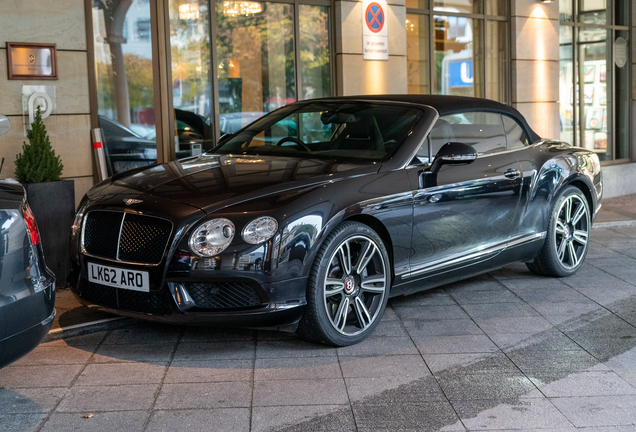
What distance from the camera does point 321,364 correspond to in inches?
176

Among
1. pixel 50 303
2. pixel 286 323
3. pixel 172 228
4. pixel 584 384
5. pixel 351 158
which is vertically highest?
pixel 351 158

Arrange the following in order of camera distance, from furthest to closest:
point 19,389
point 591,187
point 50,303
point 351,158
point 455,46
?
point 455,46 < point 591,187 < point 351,158 < point 19,389 < point 50,303

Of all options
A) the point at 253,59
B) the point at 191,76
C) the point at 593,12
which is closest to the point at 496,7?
the point at 593,12

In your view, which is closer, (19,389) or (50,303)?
(50,303)

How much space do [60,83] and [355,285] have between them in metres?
4.44

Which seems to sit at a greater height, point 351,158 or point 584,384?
point 351,158

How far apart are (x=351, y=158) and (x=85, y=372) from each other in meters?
2.26

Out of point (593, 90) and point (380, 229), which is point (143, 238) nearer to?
point (380, 229)

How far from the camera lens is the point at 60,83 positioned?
7680 millimetres

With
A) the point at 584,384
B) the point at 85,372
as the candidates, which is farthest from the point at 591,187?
the point at 85,372

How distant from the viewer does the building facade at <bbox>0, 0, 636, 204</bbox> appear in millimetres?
7773

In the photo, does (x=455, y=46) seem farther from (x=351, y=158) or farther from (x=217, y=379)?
(x=217, y=379)

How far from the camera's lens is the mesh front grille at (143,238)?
439cm

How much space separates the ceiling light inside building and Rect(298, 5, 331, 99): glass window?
0.69 m
